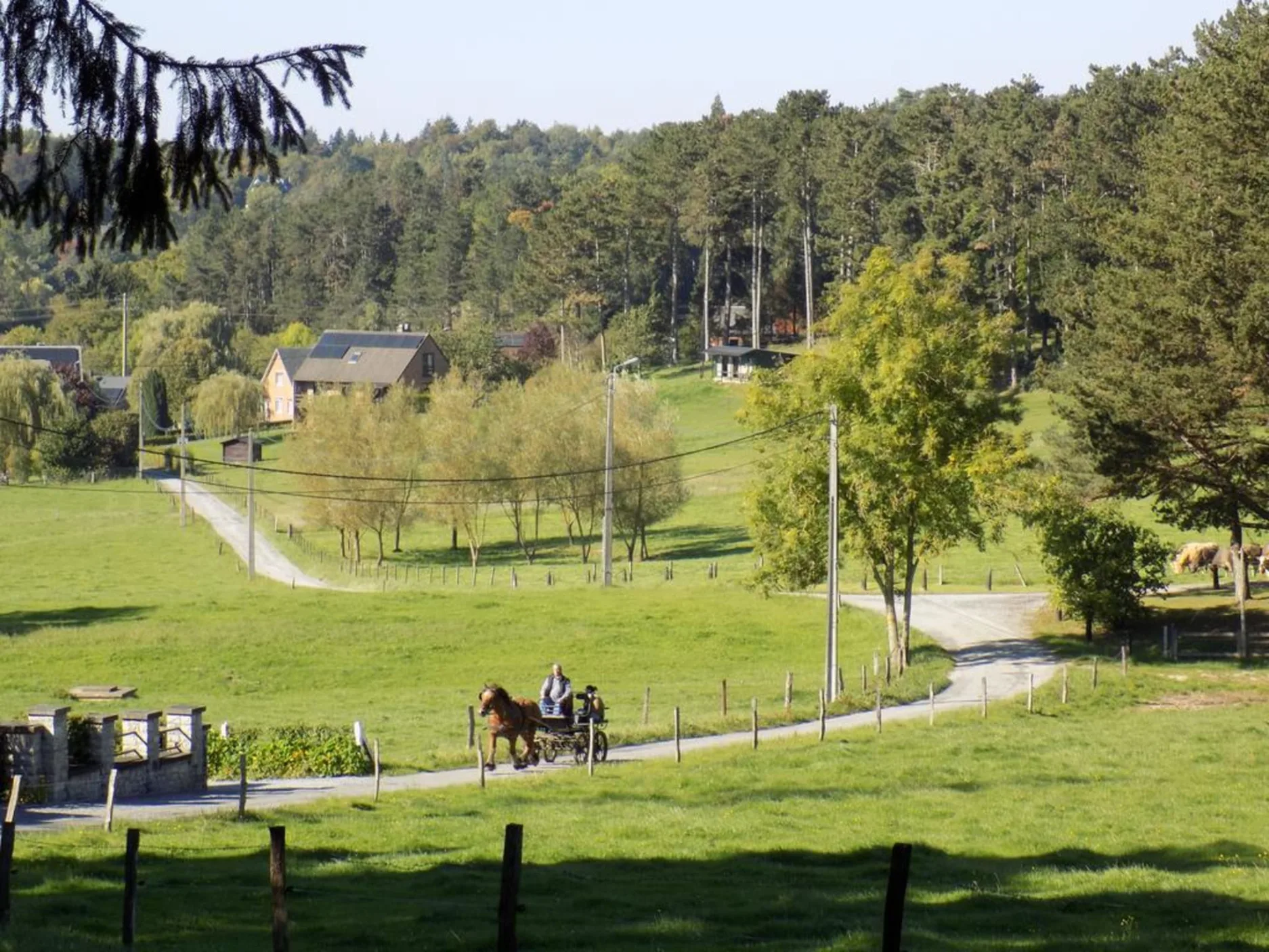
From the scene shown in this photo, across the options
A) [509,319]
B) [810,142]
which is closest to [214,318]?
[509,319]

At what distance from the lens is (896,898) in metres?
11.6

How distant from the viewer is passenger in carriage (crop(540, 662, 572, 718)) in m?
31.5

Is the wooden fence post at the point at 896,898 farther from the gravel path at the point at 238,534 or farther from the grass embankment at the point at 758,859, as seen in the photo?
the gravel path at the point at 238,534

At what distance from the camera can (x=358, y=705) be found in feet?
142

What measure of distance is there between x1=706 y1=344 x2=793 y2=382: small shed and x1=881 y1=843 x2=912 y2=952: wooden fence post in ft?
381

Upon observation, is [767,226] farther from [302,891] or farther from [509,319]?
[302,891]

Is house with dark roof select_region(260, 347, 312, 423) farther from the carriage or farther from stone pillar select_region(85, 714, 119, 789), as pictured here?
stone pillar select_region(85, 714, 119, 789)

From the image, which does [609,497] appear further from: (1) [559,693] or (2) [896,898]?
(2) [896,898]

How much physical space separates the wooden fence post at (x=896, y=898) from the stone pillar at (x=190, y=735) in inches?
709

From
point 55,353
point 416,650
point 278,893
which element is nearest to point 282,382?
point 55,353

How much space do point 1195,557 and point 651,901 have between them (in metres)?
51.6

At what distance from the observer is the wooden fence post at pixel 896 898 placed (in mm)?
11203

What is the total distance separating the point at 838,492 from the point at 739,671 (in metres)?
5.91

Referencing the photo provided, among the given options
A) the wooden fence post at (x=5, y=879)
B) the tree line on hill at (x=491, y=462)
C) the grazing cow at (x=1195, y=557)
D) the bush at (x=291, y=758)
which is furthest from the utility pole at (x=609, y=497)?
the wooden fence post at (x=5, y=879)
